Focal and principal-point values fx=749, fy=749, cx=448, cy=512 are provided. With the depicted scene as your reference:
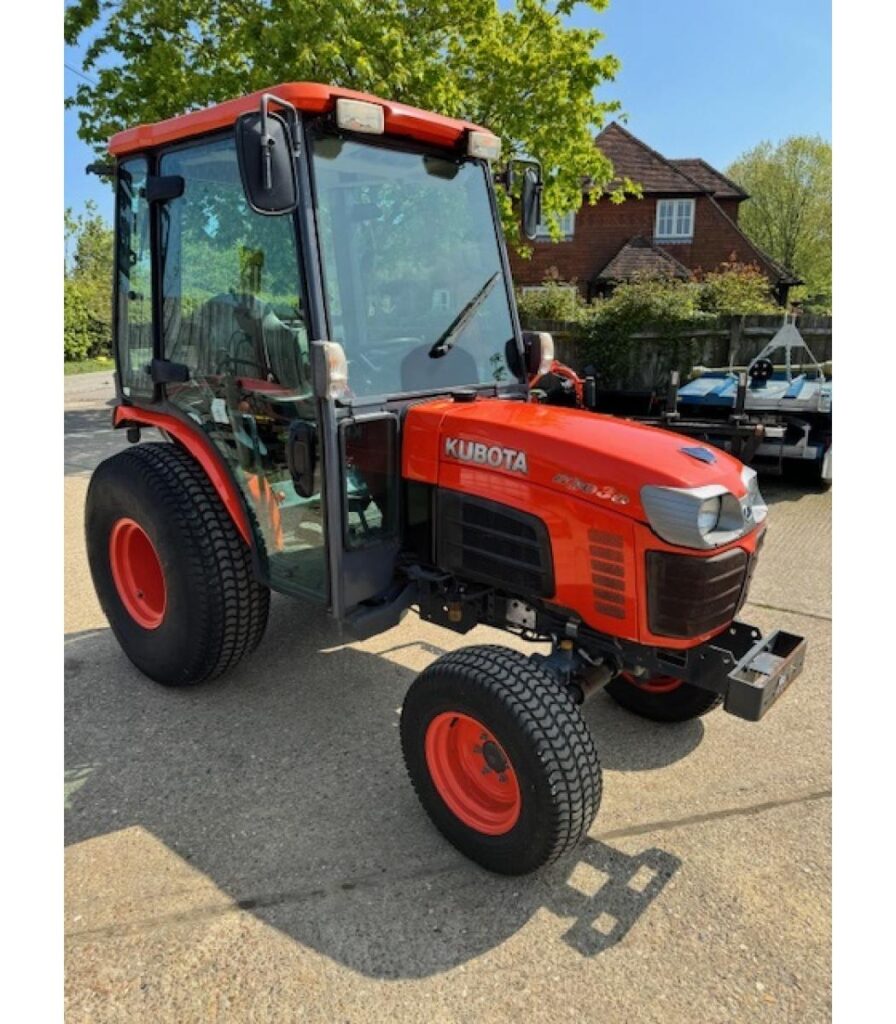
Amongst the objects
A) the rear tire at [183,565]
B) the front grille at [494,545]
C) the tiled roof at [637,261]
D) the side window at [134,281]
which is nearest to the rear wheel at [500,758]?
the front grille at [494,545]

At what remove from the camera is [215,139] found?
2730 mm

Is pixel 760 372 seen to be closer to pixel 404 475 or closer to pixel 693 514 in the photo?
pixel 404 475

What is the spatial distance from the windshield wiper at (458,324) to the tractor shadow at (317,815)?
1528 millimetres

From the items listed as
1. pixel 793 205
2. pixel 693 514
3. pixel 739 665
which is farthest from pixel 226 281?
pixel 793 205

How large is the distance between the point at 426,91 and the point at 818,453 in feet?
18.5

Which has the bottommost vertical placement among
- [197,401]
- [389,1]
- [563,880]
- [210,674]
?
[563,880]

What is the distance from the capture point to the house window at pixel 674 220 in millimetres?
20891

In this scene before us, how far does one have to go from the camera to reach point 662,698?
3.06 metres

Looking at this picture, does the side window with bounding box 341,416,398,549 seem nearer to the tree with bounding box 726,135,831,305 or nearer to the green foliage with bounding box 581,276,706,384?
the green foliage with bounding box 581,276,706,384

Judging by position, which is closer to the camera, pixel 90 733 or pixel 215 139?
pixel 215 139

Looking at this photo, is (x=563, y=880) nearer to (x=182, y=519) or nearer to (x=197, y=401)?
(x=182, y=519)

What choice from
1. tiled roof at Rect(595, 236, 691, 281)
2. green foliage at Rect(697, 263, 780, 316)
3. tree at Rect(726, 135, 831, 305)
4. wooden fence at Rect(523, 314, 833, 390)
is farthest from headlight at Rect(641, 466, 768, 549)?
tree at Rect(726, 135, 831, 305)

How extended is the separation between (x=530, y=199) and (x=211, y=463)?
1.74m

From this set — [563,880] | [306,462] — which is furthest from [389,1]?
[563,880]
